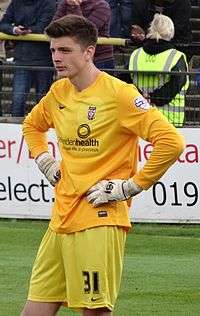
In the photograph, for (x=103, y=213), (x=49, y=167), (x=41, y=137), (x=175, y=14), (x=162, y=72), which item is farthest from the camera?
(x=175, y=14)

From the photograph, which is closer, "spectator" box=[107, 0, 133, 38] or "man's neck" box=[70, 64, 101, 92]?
"man's neck" box=[70, 64, 101, 92]

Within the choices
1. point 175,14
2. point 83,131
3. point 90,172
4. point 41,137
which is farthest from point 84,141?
point 175,14

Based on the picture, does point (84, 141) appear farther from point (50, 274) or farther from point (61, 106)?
point (50, 274)

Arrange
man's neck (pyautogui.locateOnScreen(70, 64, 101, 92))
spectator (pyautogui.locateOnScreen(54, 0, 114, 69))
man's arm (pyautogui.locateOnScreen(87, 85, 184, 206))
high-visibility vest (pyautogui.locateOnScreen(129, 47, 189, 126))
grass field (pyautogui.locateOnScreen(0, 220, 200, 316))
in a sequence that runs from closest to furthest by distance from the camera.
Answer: man's arm (pyautogui.locateOnScreen(87, 85, 184, 206)) → man's neck (pyautogui.locateOnScreen(70, 64, 101, 92)) → grass field (pyautogui.locateOnScreen(0, 220, 200, 316)) → high-visibility vest (pyautogui.locateOnScreen(129, 47, 189, 126)) → spectator (pyautogui.locateOnScreen(54, 0, 114, 69))

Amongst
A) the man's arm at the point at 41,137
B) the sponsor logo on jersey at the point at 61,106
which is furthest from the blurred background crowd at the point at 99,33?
the sponsor logo on jersey at the point at 61,106

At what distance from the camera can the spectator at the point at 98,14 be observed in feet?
47.5

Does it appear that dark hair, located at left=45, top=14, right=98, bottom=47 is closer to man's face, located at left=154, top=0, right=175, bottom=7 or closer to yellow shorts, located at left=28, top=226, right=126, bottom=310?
yellow shorts, located at left=28, top=226, right=126, bottom=310

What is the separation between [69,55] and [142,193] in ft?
23.9

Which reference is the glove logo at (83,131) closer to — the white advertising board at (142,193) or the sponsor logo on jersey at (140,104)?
the sponsor logo on jersey at (140,104)

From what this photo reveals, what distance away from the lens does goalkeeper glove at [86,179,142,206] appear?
6.44m

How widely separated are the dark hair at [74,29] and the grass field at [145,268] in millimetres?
3110

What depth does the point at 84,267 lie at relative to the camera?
6492 millimetres

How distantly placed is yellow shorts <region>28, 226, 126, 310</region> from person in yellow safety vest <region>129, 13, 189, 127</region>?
7.08 m

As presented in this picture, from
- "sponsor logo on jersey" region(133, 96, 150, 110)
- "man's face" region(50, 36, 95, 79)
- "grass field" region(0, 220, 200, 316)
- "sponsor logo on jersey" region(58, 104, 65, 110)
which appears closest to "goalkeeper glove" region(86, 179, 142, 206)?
"sponsor logo on jersey" region(133, 96, 150, 110)
